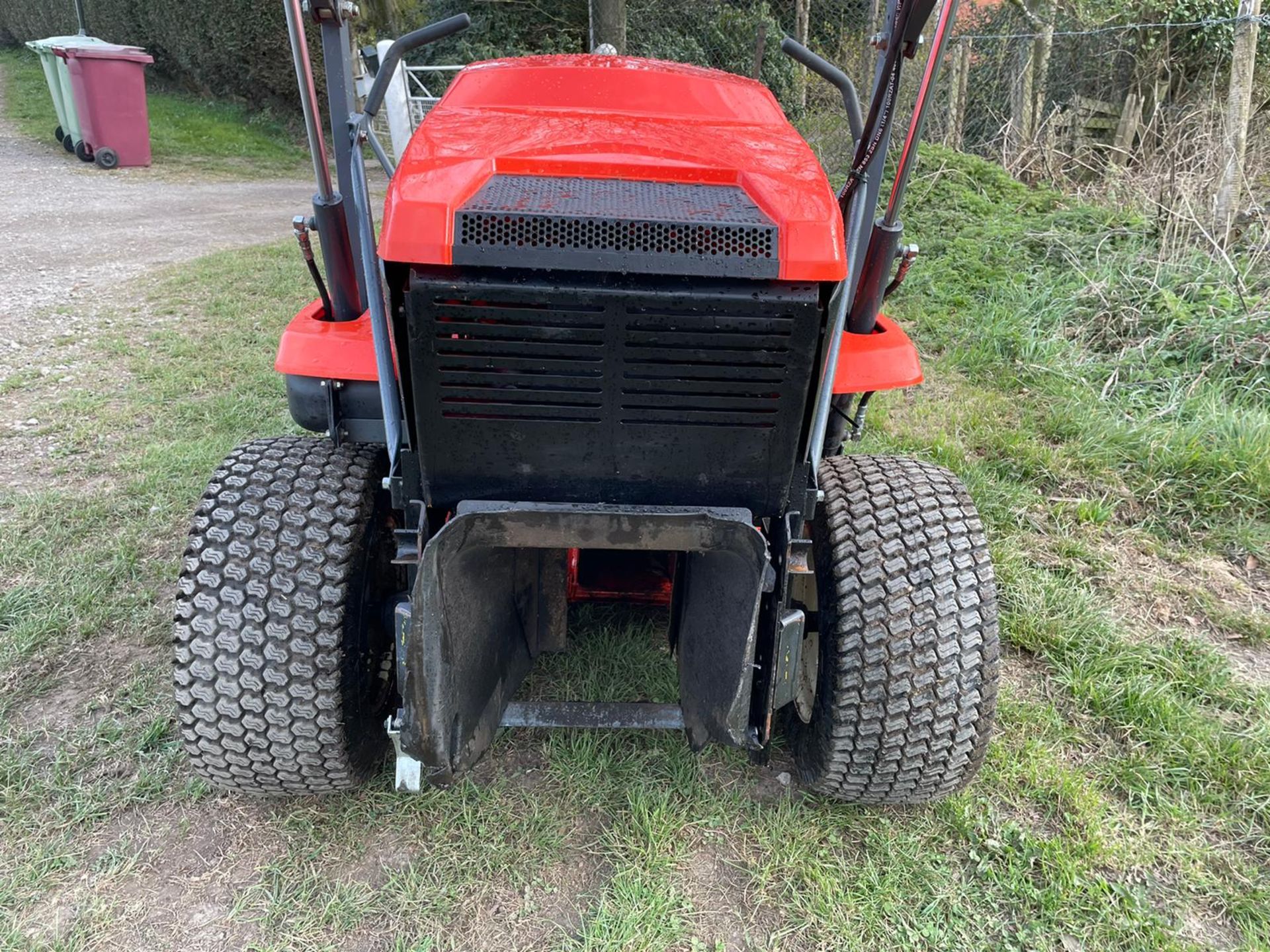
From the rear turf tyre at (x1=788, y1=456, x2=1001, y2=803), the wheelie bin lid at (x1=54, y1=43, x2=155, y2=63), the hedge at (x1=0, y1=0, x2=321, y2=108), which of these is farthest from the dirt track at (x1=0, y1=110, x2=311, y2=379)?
the rear turf tyre at (x1=788, y1=456, x2=1001, y2=803)

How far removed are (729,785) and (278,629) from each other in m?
1.27

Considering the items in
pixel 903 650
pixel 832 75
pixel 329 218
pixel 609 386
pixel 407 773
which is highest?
pixel 832 75

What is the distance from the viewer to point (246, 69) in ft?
49.3

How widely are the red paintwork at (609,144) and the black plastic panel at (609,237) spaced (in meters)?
0.04

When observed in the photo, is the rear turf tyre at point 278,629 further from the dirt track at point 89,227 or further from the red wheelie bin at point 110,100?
the red wheelie bin at point 110,100

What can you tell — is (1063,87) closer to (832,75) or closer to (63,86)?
(832,75)

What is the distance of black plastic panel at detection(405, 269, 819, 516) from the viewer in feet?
5.50

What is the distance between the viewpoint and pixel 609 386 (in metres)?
1.76

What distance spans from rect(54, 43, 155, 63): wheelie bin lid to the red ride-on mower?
1116 centimetres

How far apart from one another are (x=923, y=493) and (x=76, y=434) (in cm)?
398

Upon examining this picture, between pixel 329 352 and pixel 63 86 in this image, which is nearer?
pixel 329 352

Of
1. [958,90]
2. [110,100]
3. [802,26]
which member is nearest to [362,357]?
[958,90]

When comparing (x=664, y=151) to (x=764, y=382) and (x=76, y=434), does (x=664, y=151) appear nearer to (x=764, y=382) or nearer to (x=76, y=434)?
(x=764, y=382)

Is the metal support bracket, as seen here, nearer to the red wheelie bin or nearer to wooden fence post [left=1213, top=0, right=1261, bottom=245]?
wooden fence post [left=1213, top=0, right=1261, bottom=245]
